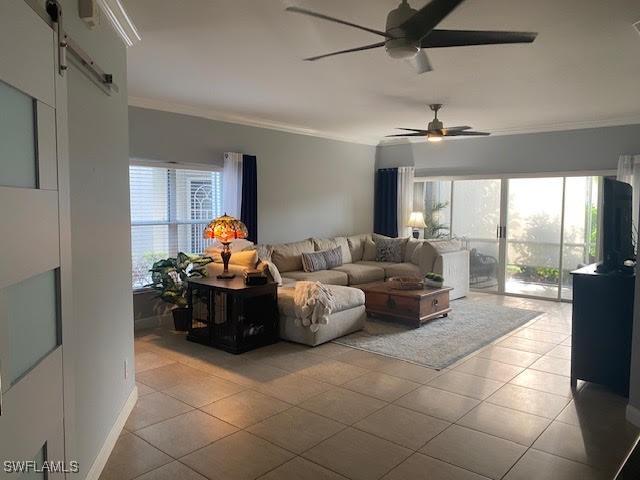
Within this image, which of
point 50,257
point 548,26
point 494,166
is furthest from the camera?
point 494,166

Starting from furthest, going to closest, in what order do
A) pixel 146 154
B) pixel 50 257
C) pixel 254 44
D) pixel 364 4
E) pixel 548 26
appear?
pixel 146 154
pixel 254 44
pixel 548 26
pixel 364 4
pixel 50 257

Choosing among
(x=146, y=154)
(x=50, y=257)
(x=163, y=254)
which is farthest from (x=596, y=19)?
(x=163, y=254)

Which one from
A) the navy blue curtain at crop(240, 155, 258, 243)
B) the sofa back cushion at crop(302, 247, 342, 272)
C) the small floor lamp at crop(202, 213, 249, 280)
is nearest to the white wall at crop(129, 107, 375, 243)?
the navy blue curtain at crop(240, 155, 258, 243)

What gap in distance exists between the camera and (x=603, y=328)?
385 cm

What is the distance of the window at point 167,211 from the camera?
5586 millimetres

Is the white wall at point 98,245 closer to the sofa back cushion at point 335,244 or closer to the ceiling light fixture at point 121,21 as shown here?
the ceiling light fixture at point 121,21

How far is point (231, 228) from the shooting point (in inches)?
198

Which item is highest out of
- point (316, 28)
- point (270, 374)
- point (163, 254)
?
point (316, 28)

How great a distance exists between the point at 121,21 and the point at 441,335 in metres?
4.16

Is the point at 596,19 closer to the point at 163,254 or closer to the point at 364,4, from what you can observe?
the point at 364,4

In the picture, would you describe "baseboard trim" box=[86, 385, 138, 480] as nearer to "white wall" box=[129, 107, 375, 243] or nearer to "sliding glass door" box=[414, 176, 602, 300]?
"white wall" box=[129, 107, 375, 243]

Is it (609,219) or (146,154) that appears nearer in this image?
(609,219)

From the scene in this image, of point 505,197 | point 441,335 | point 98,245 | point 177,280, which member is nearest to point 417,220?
point 505,197

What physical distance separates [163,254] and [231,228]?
4.34 ft
